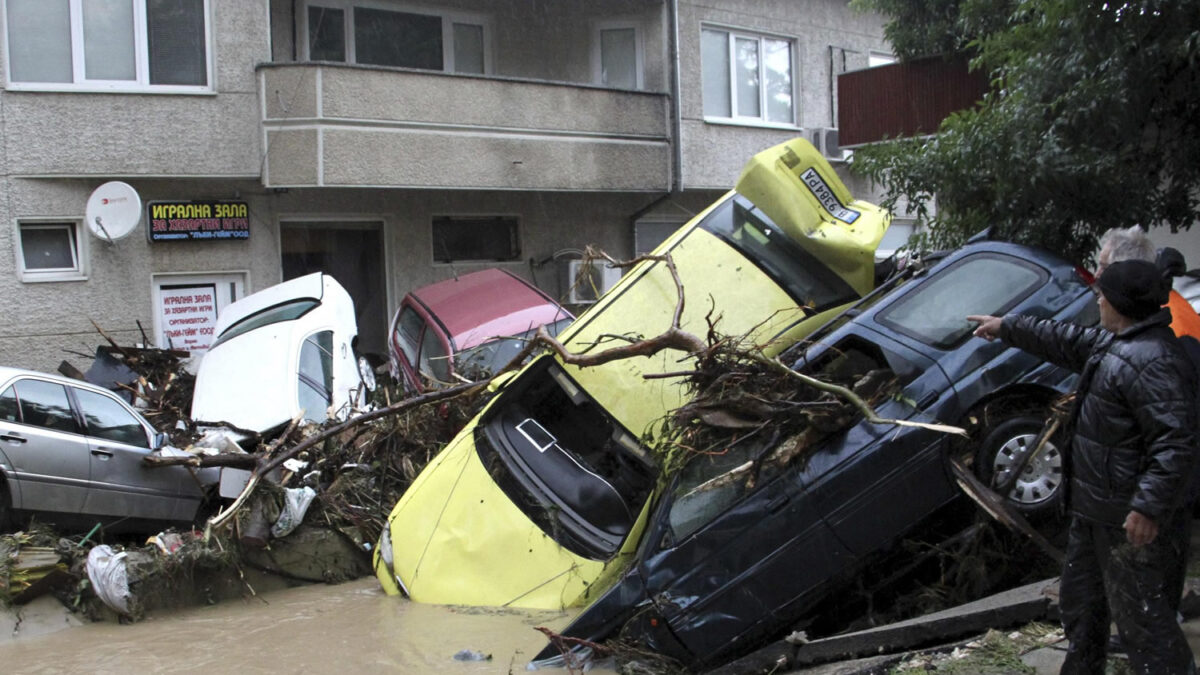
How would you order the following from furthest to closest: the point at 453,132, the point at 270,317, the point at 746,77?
the point at 746,77 → the point at 453,132 → the point at 270,317

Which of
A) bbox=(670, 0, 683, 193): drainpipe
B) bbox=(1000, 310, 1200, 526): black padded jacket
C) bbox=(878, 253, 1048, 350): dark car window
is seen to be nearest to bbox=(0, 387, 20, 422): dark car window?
bbox=(878, 253, 1048, 350): dark car window

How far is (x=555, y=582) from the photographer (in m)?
5.62

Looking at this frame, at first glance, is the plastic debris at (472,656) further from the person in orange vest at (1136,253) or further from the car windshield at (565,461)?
the person in orange vest at (1136,253)

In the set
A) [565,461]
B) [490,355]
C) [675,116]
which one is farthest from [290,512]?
[675,116]

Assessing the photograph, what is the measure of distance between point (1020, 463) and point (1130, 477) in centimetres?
138

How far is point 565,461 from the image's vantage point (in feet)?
19.9

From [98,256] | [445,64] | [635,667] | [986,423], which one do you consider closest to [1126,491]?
[986,423]

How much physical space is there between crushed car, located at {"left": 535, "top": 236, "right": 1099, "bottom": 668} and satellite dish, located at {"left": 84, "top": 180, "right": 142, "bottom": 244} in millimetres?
Result: 8374

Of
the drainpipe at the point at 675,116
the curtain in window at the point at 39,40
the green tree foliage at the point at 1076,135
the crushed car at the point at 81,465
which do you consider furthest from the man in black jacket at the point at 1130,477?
the drainpipe at the point at 675,116

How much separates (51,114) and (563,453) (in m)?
8.13

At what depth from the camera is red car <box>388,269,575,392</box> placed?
370 inches

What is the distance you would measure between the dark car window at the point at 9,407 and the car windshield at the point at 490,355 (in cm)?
322

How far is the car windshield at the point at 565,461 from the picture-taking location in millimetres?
5734

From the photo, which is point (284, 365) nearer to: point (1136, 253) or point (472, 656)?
point (472, 656)
